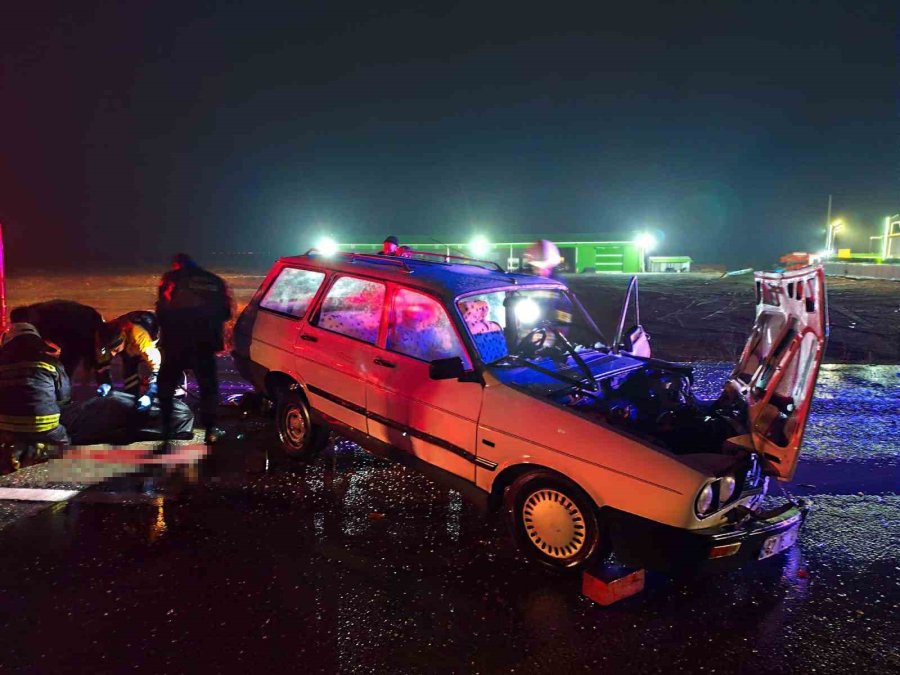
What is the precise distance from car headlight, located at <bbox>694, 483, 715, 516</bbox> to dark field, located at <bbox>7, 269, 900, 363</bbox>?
7.40m

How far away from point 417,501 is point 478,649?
1786 millimetres

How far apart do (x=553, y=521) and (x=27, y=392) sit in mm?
4175

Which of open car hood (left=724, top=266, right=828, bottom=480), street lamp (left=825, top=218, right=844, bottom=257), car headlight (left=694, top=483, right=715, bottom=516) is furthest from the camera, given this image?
street lamp (left=825, top=218, right=844, bottom=257)

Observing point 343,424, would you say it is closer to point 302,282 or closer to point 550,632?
point 302,282

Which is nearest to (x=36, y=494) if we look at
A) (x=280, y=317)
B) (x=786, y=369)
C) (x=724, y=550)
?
(x=280, y=317)

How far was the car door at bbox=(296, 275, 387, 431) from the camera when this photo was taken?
15.1 feet

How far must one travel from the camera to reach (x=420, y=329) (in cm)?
436

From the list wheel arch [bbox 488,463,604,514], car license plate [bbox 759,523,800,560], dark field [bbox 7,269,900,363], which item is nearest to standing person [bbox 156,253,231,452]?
wheel arch [bbox 488,463,604,514]

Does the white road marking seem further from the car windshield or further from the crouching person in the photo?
the car windshield

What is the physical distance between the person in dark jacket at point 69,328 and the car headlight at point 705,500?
560 centimetres

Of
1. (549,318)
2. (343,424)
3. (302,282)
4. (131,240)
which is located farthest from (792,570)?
(131,240)

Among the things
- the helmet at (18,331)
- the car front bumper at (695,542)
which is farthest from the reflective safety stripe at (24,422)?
the car front bumper at (695,542)

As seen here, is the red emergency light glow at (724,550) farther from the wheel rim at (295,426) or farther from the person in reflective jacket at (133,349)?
the person in reflective jacket at (133,349)

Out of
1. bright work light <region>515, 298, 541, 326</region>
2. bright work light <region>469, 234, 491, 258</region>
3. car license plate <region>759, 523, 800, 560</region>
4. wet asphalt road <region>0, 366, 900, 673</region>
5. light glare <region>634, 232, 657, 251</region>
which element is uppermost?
light glare <region>634, 232, 657, 251</region>
